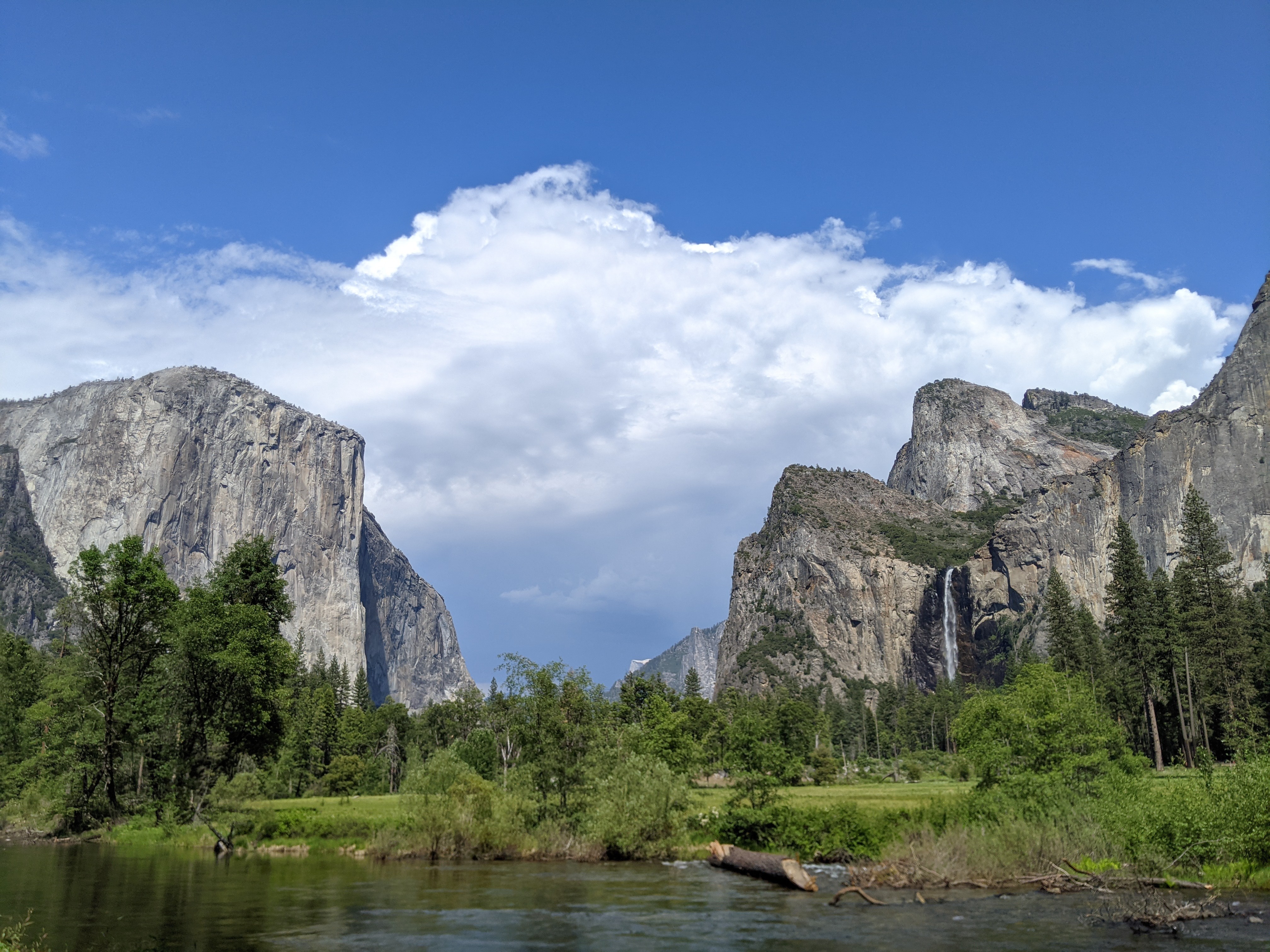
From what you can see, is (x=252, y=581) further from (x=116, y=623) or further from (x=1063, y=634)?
(x=1063, y=634)

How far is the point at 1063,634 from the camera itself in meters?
94.6

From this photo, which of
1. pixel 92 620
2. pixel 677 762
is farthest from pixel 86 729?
pixel 677 762

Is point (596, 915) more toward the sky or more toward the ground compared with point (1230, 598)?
more toward the ground

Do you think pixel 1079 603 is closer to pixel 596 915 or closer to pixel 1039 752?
pixel 1039 752

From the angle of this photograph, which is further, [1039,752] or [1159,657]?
[1159,657]

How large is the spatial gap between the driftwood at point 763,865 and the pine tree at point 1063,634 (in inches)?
2403

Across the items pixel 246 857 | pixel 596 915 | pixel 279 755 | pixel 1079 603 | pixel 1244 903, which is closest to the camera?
pixel 1244 903

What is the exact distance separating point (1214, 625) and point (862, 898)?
6666 cm

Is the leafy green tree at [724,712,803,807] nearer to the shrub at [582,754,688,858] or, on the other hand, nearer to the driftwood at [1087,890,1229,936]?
the shrub at [582,754,688,858]

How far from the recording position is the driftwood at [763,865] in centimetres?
2958

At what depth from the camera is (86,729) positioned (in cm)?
5272

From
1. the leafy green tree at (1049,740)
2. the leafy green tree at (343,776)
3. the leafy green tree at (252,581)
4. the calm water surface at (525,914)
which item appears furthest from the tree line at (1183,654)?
the leafy green tree at (343,776)

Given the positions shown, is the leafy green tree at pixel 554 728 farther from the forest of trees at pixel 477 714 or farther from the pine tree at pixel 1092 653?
the pine tree at pixel 1092 653

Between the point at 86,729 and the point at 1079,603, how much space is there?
193 meters
